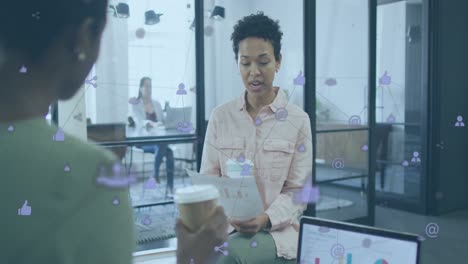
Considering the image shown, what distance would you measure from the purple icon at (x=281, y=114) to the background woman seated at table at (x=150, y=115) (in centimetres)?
33

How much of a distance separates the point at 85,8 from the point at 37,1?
6 cm

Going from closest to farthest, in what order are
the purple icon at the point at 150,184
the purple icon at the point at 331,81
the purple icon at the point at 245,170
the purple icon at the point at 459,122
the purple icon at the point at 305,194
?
the purple icon at the point at 150,184
the purple icon at the point at 245,170
the purple icon at the point at 305,194
the purple icon at the point at 459,122
the purple icon at the point at 331,81

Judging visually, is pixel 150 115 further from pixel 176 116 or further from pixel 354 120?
pixel 354 120

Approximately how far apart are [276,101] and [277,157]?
17cm

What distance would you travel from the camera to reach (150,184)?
113 centimetres

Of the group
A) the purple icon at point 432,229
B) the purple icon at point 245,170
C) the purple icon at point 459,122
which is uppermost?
the purple icon at point 459,122

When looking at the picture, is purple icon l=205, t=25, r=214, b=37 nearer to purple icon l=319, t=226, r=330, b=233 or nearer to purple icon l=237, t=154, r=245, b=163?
purple icon l=237, t=154, r=245, b=163

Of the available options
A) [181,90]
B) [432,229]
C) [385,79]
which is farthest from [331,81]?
[181,90]

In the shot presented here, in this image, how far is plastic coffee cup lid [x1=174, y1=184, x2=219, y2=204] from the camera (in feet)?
2.93

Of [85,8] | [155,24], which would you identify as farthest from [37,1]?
[155,24]

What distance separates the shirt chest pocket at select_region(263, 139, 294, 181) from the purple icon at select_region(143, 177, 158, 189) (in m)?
0.31

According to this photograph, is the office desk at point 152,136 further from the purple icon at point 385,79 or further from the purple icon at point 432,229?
the purple icon at point 385,79

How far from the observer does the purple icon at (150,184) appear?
1.10m

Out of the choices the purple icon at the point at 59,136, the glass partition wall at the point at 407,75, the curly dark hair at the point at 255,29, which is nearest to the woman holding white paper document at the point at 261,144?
the curly dark hair at the point at 255,29
